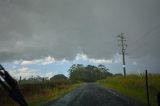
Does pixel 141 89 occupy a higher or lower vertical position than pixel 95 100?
higher

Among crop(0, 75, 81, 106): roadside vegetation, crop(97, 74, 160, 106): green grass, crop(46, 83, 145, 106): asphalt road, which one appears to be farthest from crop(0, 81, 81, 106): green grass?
crop(97, 74, 160, 106): green grass

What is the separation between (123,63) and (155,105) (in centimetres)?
6843

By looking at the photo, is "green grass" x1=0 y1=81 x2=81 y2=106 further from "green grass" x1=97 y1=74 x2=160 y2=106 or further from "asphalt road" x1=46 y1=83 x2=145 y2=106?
"green grass" x1=97 y1=74 x2=160 y2=106

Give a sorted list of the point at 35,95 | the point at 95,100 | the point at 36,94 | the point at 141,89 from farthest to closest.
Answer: the point at 141,89
the point at 36,94
the point at 35,95
the point at 95,100

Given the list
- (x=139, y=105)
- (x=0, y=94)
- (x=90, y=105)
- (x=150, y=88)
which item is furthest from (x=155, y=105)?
(x=0, y=94)

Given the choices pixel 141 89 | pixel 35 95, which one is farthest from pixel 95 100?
pixel 141 89

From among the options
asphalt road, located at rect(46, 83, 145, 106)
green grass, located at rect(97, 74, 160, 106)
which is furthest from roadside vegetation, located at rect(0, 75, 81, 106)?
green grass, located at rect(97, 74, 160, 106)

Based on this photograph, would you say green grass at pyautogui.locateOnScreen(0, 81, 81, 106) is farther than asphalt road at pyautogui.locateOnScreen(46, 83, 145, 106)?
Yes

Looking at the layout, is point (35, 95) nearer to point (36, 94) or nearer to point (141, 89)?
point (36, 94)

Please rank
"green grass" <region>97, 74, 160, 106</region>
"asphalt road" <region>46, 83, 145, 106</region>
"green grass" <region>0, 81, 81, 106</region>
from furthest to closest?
"green grass" <region>97, 74, 160, 106</region>, "green grass" <region>0, 81, 81, 106</region>, "asphalt road" <region>46, 83, 145, 106</region>

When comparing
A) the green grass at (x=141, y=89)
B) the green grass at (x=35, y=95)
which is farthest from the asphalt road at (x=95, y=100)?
the green grass at (x=35, y=95)

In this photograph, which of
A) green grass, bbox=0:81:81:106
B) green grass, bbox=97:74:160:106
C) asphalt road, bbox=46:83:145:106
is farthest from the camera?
green grass, bbox=97:74:160:106

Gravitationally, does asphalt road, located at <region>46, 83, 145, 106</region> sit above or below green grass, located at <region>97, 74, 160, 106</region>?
below

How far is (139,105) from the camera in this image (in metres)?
19.8
